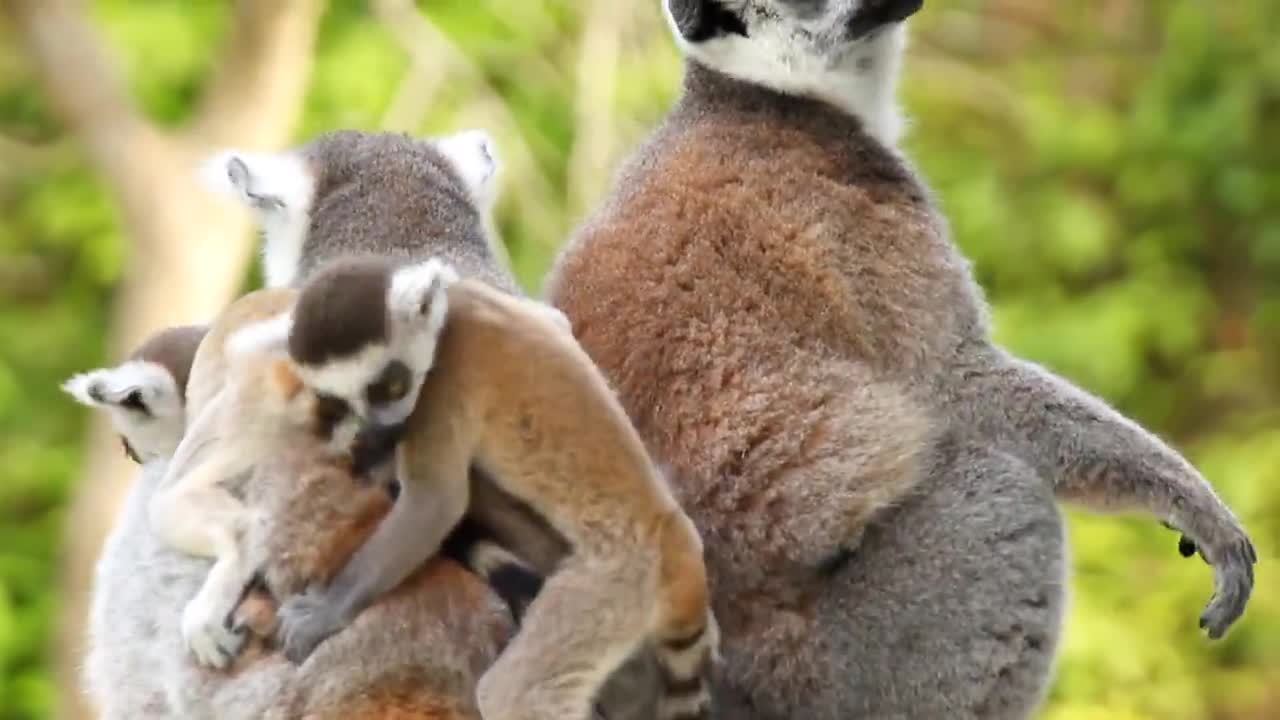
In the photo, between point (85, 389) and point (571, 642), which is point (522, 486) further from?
point (85, 389)

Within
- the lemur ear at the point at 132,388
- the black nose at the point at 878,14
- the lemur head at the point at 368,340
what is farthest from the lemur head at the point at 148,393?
the black nose at the point at 878,14

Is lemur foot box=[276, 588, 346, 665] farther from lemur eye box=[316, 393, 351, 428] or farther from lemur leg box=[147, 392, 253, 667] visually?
lemur eye box=[316, 393, 351, 428]

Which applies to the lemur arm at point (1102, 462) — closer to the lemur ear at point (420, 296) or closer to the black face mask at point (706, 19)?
the black face mask at point (706, 19)

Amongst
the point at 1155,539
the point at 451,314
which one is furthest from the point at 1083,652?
the point at 451,314

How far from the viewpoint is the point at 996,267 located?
21.1 ft

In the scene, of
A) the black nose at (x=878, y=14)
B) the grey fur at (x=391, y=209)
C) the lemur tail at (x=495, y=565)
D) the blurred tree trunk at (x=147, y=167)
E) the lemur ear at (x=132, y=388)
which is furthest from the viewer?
the blurred tree trunk at (x=147, y=167)

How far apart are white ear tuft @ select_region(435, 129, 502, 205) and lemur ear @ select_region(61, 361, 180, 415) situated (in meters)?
0.43

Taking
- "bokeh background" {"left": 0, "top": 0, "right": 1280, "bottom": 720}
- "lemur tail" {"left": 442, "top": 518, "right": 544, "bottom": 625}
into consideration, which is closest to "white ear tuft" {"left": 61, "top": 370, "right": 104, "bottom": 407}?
"lemur tail" {"left": 442, "top": 518, "right": 544, "bottom": 625}

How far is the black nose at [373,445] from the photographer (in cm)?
175

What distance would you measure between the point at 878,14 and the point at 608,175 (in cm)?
229

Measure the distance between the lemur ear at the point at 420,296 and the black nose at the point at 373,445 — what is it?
0.10m

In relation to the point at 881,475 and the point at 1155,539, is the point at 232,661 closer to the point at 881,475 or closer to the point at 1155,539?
the point at 881,475

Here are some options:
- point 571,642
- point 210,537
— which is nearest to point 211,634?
point 210,537

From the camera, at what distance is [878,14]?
2.21 m
